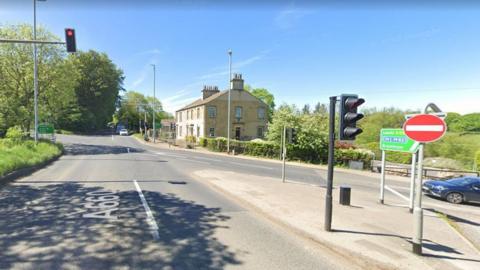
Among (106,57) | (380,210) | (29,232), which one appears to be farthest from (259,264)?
(106,57)

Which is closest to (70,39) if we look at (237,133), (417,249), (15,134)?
(417,249)

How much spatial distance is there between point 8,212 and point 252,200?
645 centimetres

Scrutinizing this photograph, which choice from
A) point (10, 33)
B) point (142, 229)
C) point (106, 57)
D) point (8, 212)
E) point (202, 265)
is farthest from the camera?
point (106, 57)

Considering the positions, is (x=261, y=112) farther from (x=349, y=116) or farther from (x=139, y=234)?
(x=139, y=234)

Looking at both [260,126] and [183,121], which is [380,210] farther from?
[183,121]

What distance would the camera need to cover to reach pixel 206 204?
7.51 meters

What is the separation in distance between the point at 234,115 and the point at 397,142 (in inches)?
1217

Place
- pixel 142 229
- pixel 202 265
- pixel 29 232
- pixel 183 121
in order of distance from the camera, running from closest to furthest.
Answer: pixel 202 265, pixel 29 232, pixel 142 229, pixel 183 121

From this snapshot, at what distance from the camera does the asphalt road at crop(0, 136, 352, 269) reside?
411cm

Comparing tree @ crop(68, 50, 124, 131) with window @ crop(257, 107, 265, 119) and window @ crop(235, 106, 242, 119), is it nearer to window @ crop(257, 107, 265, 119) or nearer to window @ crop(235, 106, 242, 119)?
window @ crop(235, 106, 242, 119)

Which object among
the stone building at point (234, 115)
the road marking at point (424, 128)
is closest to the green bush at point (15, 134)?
the stone building at point (234, 115)

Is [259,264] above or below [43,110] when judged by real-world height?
below

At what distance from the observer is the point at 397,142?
8914 millimetres

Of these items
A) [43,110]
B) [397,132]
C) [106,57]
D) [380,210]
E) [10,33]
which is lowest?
[380,210]
